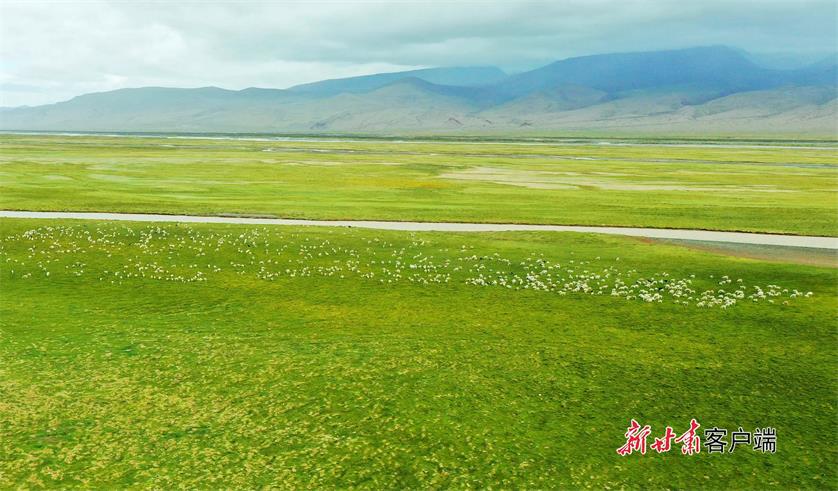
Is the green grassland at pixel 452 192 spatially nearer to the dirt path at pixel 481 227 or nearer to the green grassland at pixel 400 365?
the dirt path at pixel 481 227

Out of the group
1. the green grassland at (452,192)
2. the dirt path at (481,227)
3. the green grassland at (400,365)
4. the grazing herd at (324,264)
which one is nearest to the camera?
the green grassland at (400,365)

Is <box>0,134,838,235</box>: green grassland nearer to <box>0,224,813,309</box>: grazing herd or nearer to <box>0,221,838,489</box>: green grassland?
<box>0,224,813,309</box>: grazing herd

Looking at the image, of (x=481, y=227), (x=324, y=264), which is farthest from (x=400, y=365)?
(x=481, y=227)

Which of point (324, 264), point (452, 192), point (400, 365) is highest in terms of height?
point (452, 192)

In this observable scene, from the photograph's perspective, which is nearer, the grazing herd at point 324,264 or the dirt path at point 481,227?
the grazing herd at point 324,264

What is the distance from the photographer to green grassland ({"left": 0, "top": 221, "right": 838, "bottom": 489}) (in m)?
13.1

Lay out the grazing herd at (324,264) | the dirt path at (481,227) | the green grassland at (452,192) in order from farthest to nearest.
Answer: the green grassland at (452,192) < the dirt path at (481,227) < the grazing herd at (324,264)

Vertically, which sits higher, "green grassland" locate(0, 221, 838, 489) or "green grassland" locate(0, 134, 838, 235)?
"green grassland" locate(0, 134, 838, 235)

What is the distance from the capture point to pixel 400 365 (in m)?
18.2

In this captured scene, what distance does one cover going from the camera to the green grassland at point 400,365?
1306 centimetres

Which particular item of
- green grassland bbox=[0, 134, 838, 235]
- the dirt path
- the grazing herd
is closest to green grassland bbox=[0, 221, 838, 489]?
the grazing herd

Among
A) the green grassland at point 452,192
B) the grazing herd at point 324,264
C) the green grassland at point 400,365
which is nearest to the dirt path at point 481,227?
the green grassland at point 452,192

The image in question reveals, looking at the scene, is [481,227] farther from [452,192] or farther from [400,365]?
[400,365]

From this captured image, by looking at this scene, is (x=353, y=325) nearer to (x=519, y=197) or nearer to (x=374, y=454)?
(x=374, y=454)
